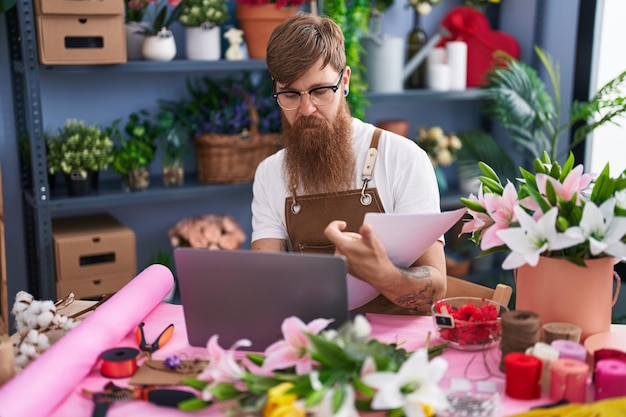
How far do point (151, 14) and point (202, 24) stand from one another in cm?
33

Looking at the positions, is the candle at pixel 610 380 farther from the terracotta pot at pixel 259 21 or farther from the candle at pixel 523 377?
the terracotta pot at pixel 259 21

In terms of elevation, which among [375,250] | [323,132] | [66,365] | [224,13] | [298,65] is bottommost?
[66,365]

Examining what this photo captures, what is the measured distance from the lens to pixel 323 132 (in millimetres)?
2061

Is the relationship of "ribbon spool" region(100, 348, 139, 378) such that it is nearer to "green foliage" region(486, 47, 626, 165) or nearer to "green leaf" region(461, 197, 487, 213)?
"green leaf" region(461, 197, 487, 213)

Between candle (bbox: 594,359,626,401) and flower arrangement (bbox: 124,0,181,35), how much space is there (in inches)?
92.4

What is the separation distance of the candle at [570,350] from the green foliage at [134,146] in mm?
2246

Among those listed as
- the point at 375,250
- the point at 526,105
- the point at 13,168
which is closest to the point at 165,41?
the point at 13,168

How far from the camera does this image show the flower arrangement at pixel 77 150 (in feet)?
9.98

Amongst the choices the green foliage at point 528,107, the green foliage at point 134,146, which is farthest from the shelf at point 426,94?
the green foliage at point 134,146

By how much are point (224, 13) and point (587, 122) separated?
1795mm

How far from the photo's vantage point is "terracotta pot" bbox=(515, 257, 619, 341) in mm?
1393

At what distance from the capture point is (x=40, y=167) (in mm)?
2980

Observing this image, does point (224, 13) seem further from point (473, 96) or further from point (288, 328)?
point (288, 328)

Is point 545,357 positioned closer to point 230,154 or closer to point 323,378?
point 323,378
